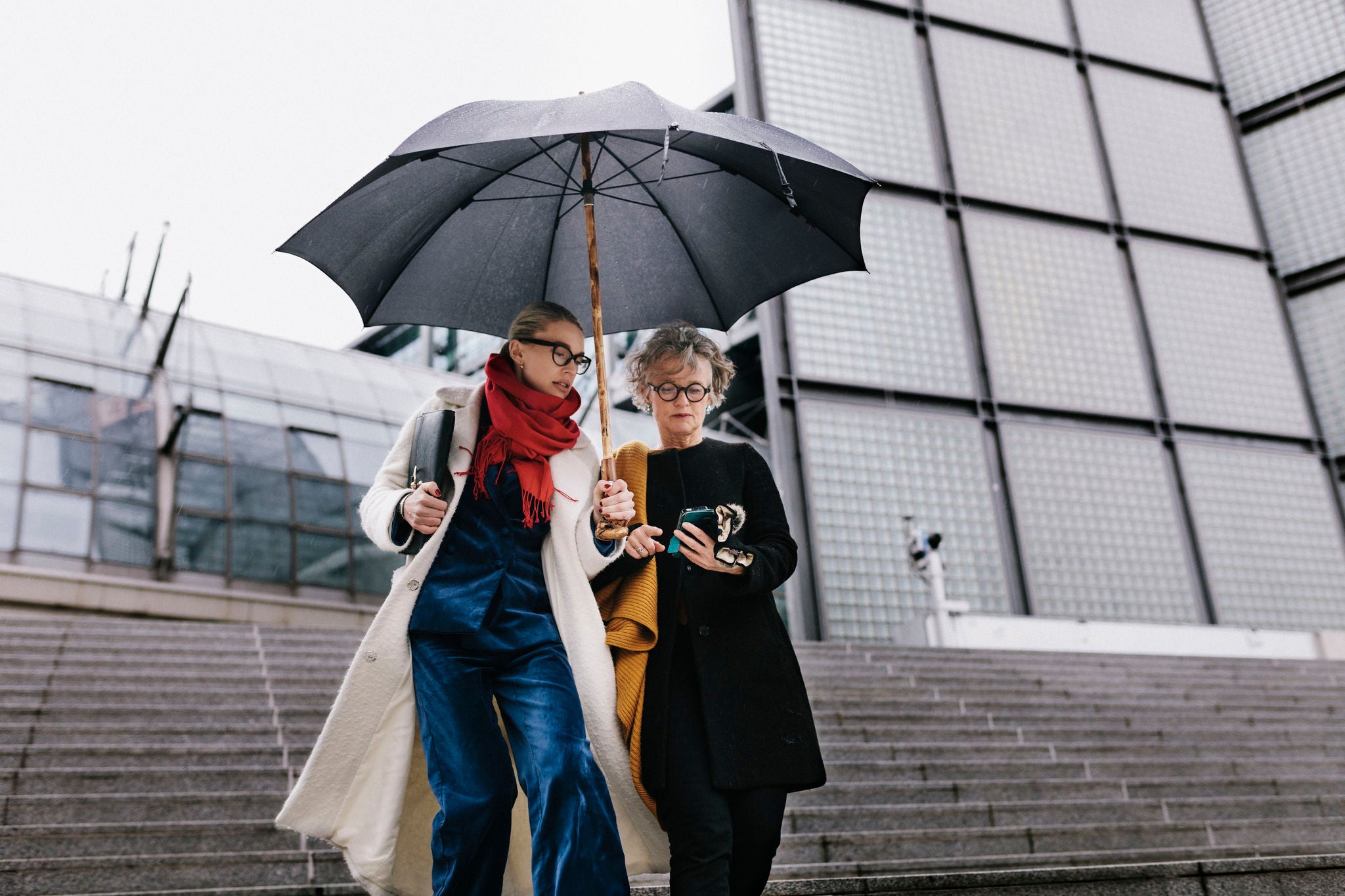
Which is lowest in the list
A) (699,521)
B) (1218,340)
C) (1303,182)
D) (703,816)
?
(703,816)

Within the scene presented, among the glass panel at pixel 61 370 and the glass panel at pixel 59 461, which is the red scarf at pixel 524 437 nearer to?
the glass panel at pixel 59 461

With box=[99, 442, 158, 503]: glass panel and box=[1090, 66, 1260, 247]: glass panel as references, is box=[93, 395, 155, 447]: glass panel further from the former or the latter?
box=[1090, 66, 1260, 247]: glass panel

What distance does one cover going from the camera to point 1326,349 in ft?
64.4

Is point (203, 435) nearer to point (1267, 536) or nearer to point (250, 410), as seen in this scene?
point (250, 410)

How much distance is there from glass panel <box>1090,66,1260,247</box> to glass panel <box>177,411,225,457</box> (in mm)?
15142

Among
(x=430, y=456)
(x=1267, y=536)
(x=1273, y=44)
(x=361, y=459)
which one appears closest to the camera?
(x=430, y=456)

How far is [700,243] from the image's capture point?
141 inches

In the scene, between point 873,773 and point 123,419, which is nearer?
point 873,773

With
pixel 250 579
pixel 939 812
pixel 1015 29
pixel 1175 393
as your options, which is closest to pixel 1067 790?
pixel 939 812

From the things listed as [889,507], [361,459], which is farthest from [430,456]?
[361,459]

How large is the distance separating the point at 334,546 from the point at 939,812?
12.3m

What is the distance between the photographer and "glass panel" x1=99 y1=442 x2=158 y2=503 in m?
14.7

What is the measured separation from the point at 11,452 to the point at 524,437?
13.7m

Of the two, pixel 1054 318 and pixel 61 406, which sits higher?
pixel 1054 318
